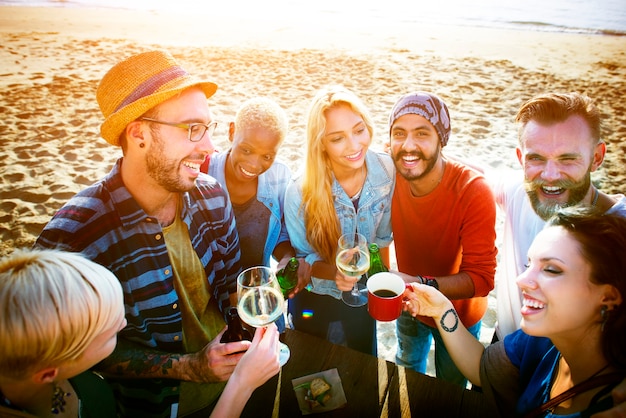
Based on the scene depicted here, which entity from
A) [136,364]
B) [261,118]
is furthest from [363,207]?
[136,364]

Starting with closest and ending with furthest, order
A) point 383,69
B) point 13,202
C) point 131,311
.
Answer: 1. point 131,311
2. point 13,202
3. point 383,69

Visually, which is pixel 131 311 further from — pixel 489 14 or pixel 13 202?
pixel 489 14

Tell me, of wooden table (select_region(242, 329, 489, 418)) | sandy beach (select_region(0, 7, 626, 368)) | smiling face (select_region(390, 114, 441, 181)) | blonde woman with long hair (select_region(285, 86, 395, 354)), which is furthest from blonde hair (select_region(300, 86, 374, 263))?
sandy beach (select_region(0, 7, 626, 368))

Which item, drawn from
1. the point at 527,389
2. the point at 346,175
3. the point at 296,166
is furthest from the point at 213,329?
the point at 296,166

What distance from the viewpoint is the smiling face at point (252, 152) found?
10.8ft

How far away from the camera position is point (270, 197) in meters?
3.47

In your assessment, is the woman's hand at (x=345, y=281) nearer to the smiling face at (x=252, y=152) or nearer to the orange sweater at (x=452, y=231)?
the orange sweater at (x=452, y=231)

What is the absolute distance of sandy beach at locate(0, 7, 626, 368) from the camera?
700 centimetres

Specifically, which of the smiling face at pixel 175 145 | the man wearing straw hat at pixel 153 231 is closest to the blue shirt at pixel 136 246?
the man wearing straw hat at pixel 153 231

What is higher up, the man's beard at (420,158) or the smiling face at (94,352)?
the man's beard at (420,158)

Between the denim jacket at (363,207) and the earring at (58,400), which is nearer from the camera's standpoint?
the earring at (58,400)

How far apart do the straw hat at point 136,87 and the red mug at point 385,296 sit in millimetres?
1644

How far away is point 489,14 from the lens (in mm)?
23891

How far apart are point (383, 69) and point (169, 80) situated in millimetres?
11357
